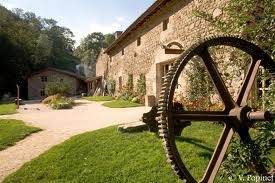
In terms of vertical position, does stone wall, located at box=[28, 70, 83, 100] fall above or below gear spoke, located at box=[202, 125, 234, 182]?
above

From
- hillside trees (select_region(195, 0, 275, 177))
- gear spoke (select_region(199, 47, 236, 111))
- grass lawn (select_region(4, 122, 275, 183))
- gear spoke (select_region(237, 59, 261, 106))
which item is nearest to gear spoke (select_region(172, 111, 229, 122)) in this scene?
gear spoke (select_region(199, 47, 236, 111))

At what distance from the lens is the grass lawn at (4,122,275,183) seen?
555 centimetres

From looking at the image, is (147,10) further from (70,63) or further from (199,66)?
(70,63)

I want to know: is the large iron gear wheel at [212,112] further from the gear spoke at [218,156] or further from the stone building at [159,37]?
the stone building at [159,37]

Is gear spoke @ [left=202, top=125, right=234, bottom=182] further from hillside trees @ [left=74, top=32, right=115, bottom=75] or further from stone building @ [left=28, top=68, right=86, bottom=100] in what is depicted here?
hillside trees @ [left=74, top=32, right=115, bottom=75]

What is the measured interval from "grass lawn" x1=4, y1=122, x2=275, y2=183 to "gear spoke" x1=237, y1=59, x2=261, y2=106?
83.6 inches

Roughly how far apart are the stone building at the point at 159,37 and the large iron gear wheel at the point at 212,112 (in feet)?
15.2

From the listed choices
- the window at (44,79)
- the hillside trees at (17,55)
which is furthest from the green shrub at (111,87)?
the hillside trees at (17,55)

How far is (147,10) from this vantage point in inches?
626

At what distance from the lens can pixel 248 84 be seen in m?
3.67

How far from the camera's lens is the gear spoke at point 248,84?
3552mm

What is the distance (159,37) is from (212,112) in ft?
41.3

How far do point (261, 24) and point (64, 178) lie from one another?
414cm

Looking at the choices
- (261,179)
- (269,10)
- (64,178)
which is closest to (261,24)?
(269,10)
